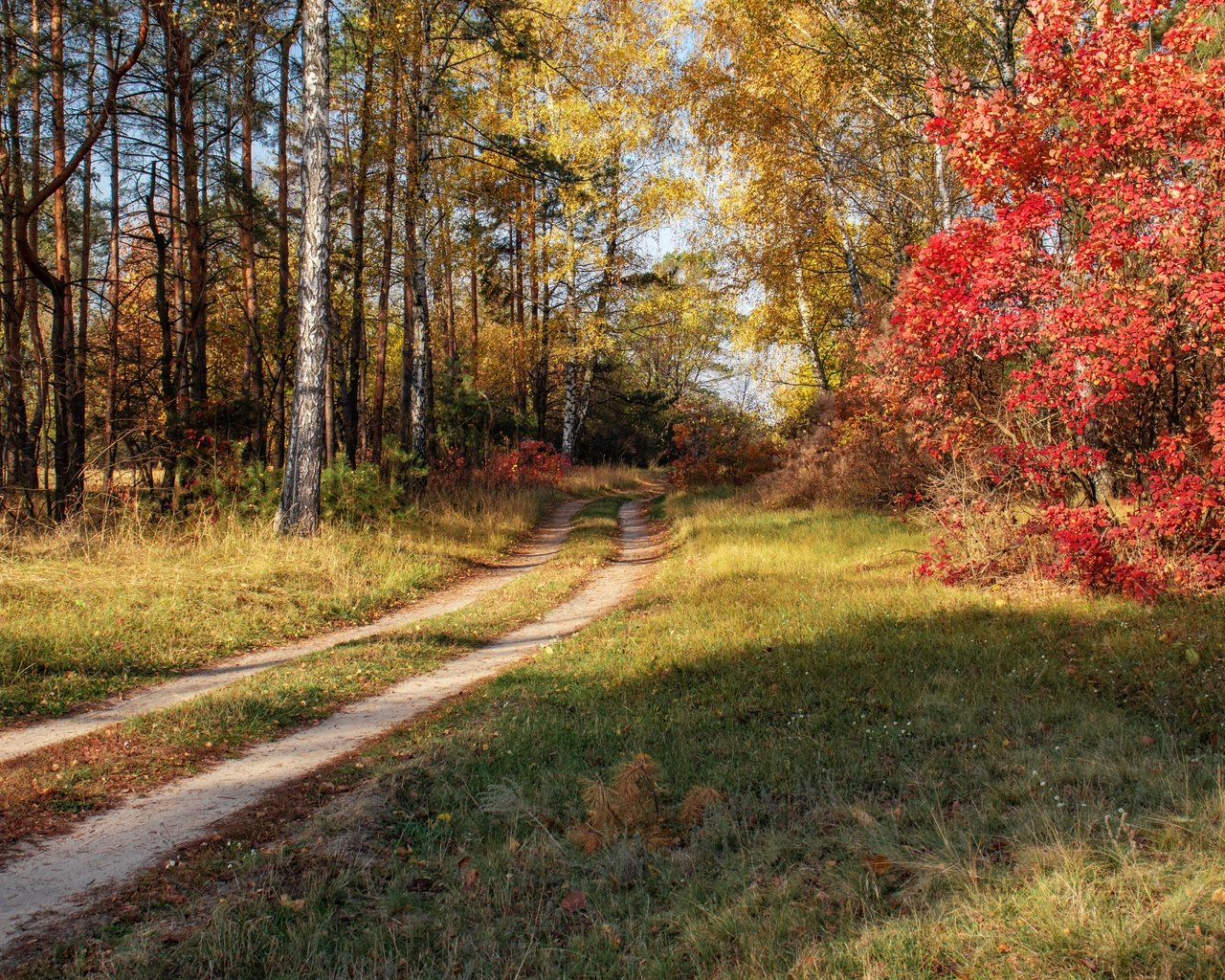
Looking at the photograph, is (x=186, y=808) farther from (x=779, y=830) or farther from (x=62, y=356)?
(x=62, y=356)

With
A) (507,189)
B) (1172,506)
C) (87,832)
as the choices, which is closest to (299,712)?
(87,832)

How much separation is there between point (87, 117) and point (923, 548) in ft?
54.0

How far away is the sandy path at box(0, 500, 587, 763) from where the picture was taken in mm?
5809

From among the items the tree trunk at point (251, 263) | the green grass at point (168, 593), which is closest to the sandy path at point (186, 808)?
the green grass at point (168, 593)

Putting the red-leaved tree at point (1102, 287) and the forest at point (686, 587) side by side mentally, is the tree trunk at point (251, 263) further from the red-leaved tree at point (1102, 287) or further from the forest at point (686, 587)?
the red-leaved tree at point (1102, 287)

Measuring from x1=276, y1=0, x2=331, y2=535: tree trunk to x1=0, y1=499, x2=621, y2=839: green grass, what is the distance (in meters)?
3.81

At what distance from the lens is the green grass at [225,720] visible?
474 cm

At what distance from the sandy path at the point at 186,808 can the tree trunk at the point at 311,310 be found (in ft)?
17.7

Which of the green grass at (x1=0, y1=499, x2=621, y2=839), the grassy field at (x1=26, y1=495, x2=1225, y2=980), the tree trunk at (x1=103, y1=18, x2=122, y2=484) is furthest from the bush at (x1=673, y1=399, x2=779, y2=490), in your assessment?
the grassy field at (x1=26, y1=495, x2=1225, y2=980)

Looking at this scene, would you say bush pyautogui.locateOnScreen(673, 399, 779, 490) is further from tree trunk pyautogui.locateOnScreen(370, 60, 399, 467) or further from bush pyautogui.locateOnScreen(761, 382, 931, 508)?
tree trunk pyautogui.locateOnScreen(370, 60, 399, 467)

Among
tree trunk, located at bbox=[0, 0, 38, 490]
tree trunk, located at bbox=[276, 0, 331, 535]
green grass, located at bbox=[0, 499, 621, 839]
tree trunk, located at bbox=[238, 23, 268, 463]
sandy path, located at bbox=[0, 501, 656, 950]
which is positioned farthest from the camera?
tree trunk, located at bbox=[238, 23, 268, 463]

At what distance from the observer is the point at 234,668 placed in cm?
784

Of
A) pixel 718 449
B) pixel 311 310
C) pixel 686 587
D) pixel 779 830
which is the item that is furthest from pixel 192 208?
pixel 718 449

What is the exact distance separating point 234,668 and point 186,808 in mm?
3441
